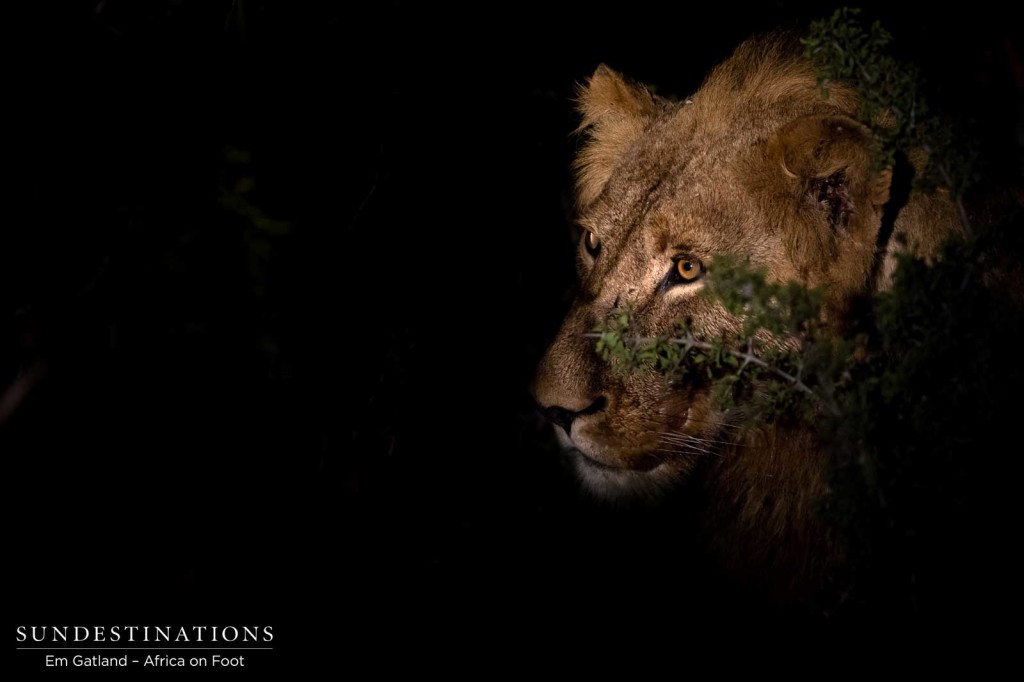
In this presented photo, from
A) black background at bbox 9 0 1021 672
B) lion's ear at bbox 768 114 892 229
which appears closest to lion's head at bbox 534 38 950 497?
lion's ear at bbox 768 114 892 229

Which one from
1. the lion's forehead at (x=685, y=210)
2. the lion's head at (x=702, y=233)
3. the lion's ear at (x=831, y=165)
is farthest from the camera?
the lion's forehead at (x=685, y=210)

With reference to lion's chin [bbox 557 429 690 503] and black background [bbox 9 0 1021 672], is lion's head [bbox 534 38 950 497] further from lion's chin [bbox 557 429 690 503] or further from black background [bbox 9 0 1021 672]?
black background [bbox 9 0 1021 672]

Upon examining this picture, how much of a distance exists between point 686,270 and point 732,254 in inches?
5.4

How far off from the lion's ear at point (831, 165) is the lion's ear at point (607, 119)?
829 millimetres

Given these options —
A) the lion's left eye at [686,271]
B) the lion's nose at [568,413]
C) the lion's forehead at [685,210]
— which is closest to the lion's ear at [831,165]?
the lion's forehead at [685,210]

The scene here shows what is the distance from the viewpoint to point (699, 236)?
215 centimetres

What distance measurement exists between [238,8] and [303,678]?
2.17 metres

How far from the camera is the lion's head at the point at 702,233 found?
199 cm

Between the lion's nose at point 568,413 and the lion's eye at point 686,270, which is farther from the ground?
the lion's eye at point 686,270

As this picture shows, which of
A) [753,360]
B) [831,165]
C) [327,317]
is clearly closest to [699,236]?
[831,165]

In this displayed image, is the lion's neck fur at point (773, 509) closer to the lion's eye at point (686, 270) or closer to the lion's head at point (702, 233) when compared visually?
the lion's head at point (702, 233)

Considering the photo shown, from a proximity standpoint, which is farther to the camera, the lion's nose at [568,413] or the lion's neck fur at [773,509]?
the lion's neck fur at [773,509]

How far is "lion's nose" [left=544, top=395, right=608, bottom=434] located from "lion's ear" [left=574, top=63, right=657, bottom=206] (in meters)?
0.99

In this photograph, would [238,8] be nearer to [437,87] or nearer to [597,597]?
[437,87]
